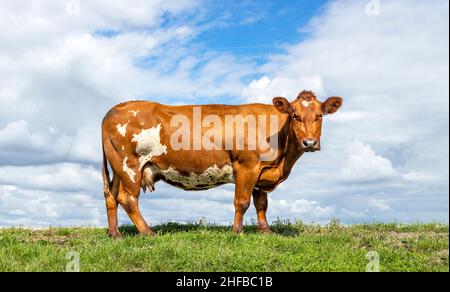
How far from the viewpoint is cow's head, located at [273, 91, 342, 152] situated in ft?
39.9

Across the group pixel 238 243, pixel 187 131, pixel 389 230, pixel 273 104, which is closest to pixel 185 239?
pixel 238 243

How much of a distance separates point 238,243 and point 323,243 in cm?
189

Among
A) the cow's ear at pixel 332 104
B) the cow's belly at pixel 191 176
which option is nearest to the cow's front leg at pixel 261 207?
the cow's belly at pixel 191 176

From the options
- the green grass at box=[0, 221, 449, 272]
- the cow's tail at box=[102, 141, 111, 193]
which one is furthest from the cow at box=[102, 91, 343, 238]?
the green grass at box=[0, 221, 449, 272]

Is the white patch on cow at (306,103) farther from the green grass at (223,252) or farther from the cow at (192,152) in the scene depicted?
the green grass at (223,252)

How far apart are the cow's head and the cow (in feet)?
0.08

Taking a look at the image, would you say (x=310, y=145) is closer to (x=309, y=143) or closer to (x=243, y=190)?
(x=309, y=143)

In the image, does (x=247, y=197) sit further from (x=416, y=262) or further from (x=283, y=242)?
(x=416, y=262)

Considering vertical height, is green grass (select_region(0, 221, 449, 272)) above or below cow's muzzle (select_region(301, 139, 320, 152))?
below

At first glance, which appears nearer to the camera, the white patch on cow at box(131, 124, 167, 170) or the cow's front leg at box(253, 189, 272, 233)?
the white patch on cow at box(131, 124, 167, 170)

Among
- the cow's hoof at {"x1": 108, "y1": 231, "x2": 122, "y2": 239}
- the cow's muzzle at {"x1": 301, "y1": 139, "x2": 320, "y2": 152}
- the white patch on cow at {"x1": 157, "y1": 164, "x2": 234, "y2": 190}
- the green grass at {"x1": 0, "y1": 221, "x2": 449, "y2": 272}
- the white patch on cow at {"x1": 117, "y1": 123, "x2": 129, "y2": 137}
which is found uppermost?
the white patch on cow at {"x1": 117, "y1": 123, "x2": 129, "y2": 137}

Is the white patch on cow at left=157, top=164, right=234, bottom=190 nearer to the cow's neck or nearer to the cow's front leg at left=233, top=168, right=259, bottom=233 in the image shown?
the cow's front leg at left=233, top=168, right=259, bottom=233

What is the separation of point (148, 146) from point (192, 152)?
1.05 metres

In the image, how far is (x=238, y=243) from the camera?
11.1 metres
